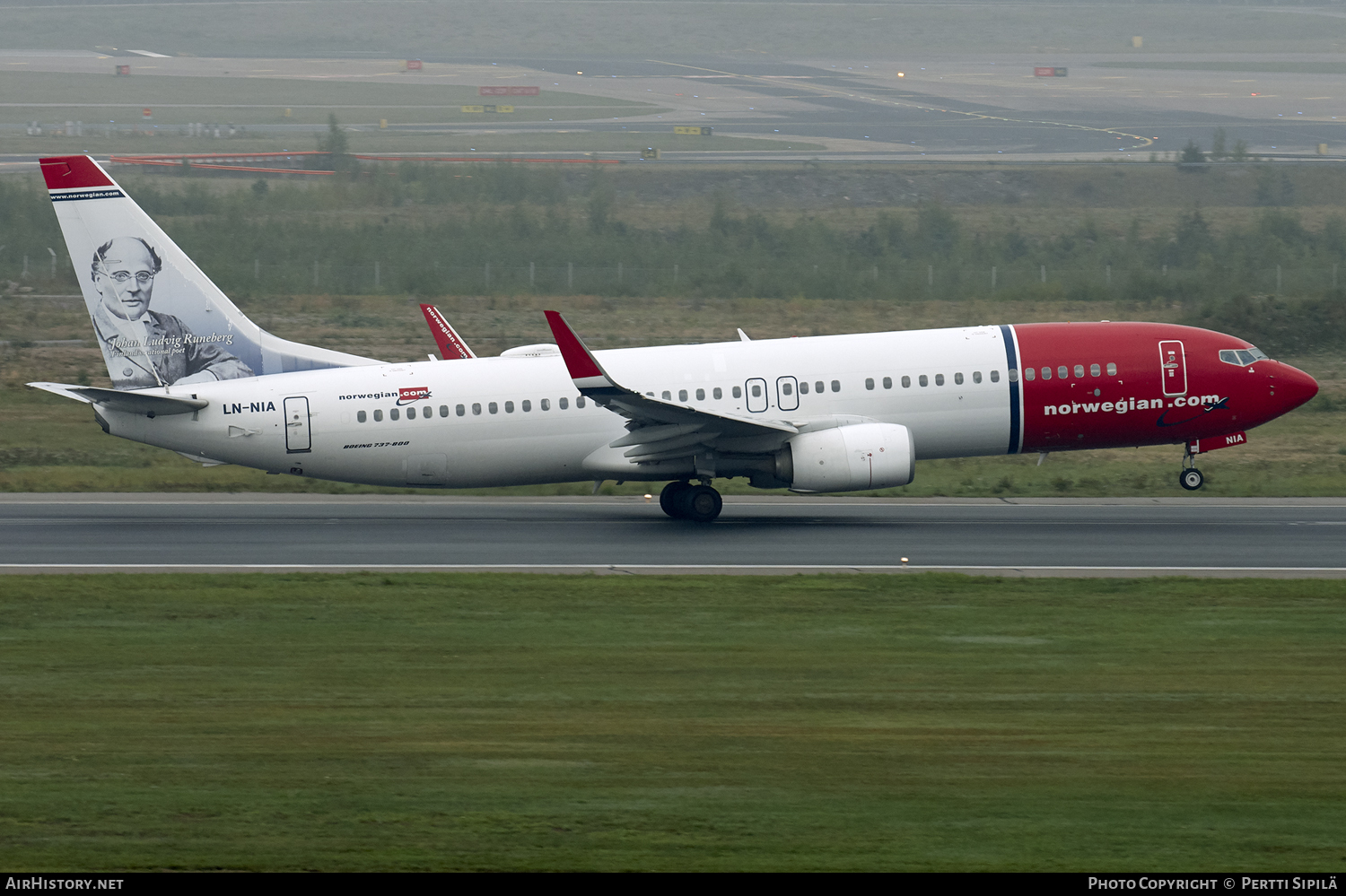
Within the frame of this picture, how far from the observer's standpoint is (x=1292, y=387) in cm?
3338

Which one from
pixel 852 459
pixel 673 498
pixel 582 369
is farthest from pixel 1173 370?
pixel 582 369

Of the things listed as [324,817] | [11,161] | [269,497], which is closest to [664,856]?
[324,817]

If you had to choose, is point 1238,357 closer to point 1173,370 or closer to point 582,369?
point 1173,370

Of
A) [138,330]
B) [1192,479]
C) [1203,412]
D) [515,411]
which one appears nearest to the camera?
[515,411]

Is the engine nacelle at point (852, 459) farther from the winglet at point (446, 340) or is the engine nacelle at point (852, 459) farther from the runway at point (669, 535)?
the winglet at point (446, 340)

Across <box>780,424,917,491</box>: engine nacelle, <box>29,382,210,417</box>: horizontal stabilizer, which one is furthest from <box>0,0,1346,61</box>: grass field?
<box>780,424,917,491</box>: engine nacelle

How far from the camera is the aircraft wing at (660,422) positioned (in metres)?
29.6

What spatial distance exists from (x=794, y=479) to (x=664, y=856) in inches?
748

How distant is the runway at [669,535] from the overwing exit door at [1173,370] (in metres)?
2.60

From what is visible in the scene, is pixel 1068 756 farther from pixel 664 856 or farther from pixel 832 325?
pixel 832 325

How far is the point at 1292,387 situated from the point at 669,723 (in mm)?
21194

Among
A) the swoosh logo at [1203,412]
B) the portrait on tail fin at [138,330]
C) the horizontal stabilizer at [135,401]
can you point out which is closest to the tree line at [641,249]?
the swoosh logo at [1203,412]

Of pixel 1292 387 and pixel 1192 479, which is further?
pixel 1192 479

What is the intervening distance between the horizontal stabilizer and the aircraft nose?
2164 centimetres
